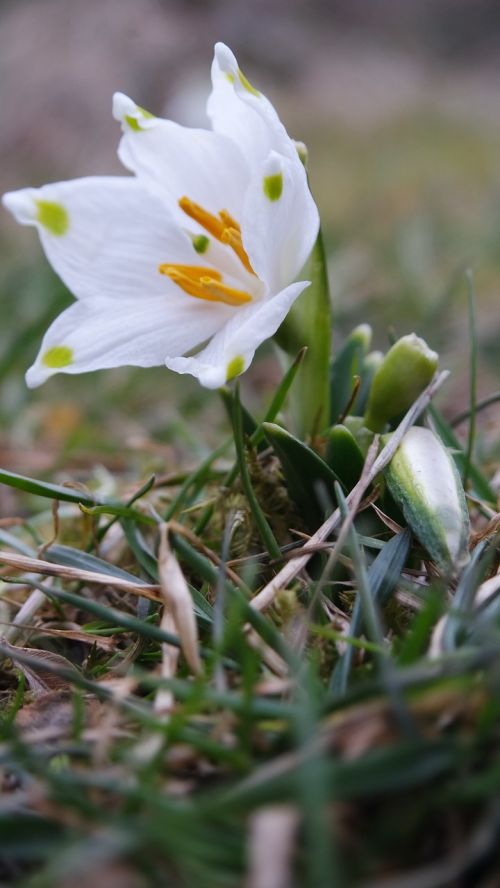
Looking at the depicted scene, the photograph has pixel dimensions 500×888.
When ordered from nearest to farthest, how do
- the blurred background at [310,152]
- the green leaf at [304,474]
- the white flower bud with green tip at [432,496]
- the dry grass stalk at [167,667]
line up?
the dry grass stalk at [167,667], the white flower bud with green tip at [432,496], the green leaf at [304,474], the blurred background at [310,152]

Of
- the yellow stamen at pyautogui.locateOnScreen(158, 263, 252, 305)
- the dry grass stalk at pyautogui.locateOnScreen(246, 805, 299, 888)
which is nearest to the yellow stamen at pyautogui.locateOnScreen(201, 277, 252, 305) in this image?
the yellow stamen at pyautogui.locateOnScreen(158, 263, 252, 305)

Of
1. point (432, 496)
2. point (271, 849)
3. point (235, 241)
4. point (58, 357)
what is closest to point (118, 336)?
point (58, 357)

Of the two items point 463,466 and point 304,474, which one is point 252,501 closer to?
point 304,474

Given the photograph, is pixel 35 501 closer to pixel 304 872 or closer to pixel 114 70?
pixel 304 872

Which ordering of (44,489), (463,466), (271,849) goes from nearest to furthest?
(271,849) → (44,489) → (463,466)

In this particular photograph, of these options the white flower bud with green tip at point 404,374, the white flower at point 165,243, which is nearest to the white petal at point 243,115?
the white flower at point 165,243

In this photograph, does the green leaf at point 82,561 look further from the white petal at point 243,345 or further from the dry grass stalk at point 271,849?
the dry grass stalk at point 271,849

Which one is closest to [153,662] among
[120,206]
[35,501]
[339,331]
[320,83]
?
[120,206]
